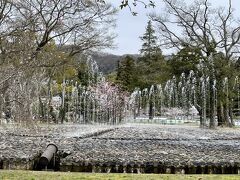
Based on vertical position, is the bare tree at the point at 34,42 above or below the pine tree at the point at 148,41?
below

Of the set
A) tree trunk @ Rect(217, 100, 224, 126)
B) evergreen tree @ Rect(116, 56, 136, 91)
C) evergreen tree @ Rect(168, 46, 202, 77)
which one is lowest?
tree trunk @ Rect(217, 100, 224, 126)

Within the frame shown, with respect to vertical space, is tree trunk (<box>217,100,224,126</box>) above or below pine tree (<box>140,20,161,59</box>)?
below

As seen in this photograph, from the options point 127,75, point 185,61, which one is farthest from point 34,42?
point 127,75

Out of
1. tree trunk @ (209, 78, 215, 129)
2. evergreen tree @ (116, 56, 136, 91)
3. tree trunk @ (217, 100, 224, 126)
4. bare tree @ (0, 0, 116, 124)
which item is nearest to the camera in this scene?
bare tree @ (0, 0, 116, 124)

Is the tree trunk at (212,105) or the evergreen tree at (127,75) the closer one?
the tree trunk at (212,105)

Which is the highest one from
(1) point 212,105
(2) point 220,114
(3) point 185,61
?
(3) point 185,61

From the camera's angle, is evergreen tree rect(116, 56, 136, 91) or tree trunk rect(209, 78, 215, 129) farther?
evergreen tree rect(116, 56, 136, 91)

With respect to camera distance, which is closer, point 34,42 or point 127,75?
point 34,42

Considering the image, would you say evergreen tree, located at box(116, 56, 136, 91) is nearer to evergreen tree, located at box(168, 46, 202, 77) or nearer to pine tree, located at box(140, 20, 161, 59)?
pine tree, located at box(140, 20, 161, 59)

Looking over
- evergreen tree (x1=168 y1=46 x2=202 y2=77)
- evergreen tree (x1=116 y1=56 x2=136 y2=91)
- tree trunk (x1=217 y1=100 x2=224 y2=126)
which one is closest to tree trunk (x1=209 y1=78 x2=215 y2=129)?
tree trunk (x1=217 y1=100 x2=224 y2=126)

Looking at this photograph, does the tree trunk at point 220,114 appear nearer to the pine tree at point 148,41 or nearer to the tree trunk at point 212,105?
the tree trunk at point 212,105

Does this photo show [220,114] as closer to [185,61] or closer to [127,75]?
[185,61]

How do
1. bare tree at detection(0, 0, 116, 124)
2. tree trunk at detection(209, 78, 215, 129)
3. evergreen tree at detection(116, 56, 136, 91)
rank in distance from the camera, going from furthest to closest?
evergreen tree at detection(116, 56, 136, 91) < tree trunk at detection(209, 78, 215, 129) < bare tree at detection(0, 0, 116, 124)

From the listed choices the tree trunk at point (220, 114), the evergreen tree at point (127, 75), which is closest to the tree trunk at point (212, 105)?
the tree trunk at point (220, 114)
